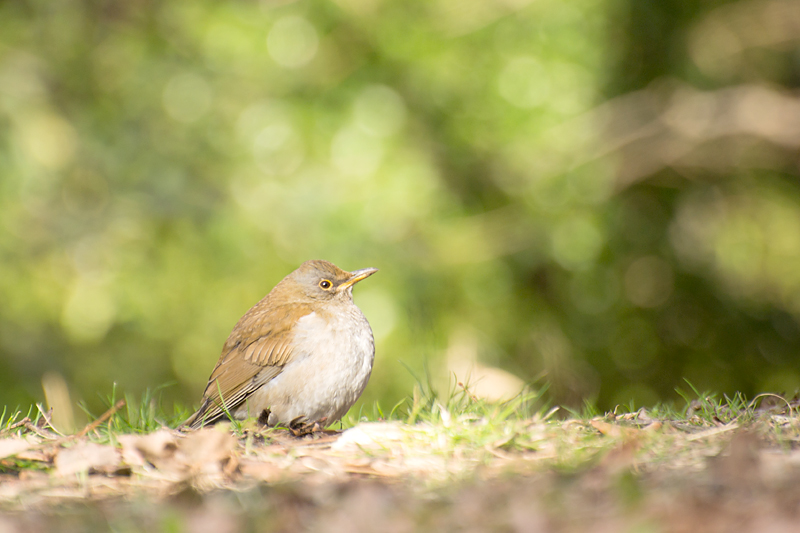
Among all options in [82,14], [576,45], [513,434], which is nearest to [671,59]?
[576,45]

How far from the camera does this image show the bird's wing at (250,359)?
494 centimetres

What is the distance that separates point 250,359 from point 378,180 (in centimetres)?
500

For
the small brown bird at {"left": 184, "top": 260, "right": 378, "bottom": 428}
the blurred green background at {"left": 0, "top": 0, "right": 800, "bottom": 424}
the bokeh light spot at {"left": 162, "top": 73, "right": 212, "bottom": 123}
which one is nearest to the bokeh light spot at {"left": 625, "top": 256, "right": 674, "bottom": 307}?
the blurred green background at {"left": 0, "top": 0, "right": 800, "bottom": 424}

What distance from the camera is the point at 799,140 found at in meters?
11.8

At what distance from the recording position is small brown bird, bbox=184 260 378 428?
4730mm

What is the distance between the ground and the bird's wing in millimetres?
943

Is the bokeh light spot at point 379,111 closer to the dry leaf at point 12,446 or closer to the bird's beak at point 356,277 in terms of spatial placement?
the bird's beak at point 356,277

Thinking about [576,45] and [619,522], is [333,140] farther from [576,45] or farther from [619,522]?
[619,522]

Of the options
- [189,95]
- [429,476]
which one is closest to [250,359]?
[429,476]

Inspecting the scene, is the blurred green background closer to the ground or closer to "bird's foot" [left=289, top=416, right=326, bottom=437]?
"bird's foot" [left=289, top=416, right=326, bottom=437]

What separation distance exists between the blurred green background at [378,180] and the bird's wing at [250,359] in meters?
4.16

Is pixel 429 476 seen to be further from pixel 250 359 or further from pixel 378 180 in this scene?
pixel 378 180

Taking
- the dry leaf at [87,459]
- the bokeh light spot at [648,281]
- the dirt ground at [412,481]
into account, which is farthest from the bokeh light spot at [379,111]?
the dry leaf at [87,459]

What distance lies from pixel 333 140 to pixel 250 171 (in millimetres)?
1161
